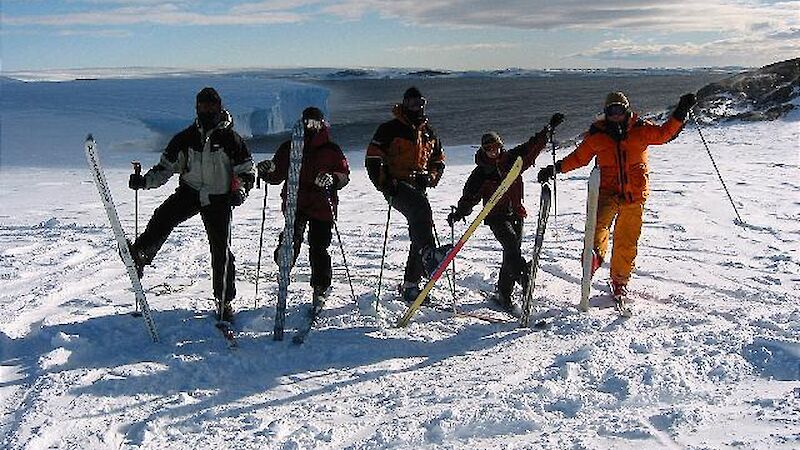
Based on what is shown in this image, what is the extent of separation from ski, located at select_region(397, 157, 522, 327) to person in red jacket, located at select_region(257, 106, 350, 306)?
35.4 inches

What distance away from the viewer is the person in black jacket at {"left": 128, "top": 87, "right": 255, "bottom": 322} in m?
5.42

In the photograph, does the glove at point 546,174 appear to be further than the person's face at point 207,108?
Yes

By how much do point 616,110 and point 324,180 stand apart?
2.45 meters

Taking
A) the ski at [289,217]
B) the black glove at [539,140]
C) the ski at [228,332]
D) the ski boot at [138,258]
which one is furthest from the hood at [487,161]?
the ski boot at [138,258]

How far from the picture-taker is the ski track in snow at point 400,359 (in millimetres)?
4074

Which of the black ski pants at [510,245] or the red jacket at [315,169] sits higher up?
the red jacket at [315,169]

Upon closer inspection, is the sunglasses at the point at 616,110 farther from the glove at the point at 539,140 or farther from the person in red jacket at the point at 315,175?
the person in red jacket at the point at 315,175

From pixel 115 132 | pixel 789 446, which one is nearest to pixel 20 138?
pixel 115 132

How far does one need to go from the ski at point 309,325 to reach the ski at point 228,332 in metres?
0.44

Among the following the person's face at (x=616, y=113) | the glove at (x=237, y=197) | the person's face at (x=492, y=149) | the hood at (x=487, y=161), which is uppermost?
the person's face at (x=616, y=113)

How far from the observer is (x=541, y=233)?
226 inches

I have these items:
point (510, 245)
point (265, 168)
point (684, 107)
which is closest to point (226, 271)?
point (265, 168)

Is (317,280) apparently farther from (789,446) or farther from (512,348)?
(789,446)

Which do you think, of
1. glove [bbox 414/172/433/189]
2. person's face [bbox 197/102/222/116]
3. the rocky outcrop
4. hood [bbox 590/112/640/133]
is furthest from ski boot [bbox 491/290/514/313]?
the rocky outcrop
